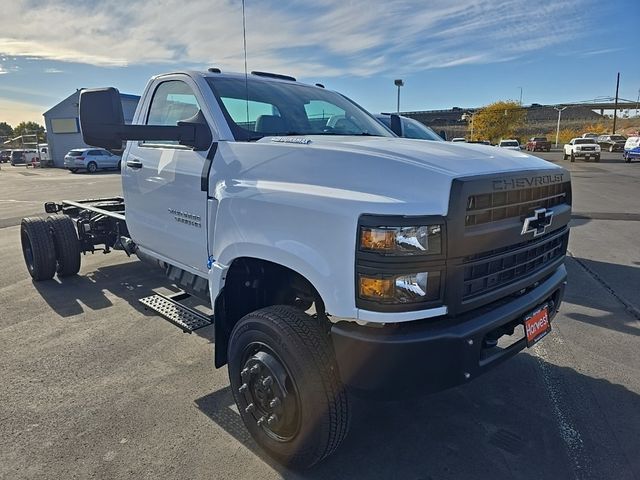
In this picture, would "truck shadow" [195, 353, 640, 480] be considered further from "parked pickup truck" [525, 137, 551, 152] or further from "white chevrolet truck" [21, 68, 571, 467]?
"parked pickup truck" [525, 137, 551, 152]

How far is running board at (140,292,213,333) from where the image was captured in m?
3.27

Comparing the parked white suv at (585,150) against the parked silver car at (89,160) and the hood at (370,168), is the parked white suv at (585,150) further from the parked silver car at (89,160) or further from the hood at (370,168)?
the hood at (370,168)

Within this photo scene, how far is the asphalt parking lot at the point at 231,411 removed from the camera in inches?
101

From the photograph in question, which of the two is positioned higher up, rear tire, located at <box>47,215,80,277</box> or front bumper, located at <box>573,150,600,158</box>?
front bumper, located at <box>573,150,600,158</box>

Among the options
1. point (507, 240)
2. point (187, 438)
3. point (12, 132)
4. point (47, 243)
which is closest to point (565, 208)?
point (507, 240)

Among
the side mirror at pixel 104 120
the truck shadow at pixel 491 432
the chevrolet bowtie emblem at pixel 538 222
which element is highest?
the side mirror at pixel 104 120

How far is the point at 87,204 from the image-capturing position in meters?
6.46

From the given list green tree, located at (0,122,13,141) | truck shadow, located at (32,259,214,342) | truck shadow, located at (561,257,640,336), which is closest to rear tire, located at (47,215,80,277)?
truck shadow, located at (32,259,214,342)

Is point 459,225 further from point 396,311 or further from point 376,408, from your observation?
point 376,408

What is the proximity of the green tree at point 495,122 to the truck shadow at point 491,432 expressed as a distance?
80.8 metres

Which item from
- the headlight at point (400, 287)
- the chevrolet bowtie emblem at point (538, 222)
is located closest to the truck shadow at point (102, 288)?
the headlight at point (400, 287)

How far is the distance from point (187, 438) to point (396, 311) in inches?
63.8

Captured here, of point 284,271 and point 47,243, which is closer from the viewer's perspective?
point 284,271

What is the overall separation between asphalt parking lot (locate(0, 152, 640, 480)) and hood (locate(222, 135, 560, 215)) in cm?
149
